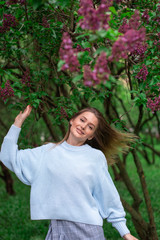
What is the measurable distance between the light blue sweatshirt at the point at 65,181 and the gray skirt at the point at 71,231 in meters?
0.05

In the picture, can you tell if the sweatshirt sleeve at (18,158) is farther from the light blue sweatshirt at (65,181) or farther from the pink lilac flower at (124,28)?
the pink lilac flower at (124,28)

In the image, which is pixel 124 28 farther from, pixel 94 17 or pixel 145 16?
pixel 145 16

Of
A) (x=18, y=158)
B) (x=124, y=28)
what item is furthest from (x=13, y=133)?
(x=124, y=28)

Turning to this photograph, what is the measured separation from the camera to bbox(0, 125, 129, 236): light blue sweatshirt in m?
2.20

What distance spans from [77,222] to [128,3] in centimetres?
232

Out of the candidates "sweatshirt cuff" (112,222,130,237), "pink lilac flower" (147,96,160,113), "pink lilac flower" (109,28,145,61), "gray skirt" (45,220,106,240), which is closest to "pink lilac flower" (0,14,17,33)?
"pink lilac flower" (147,96,160,113)

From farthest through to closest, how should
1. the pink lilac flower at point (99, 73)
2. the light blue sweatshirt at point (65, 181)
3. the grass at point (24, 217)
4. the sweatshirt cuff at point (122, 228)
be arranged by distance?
1. the grass at point (24, 217)
2. the sweatshirt cuff at point (122, 228)
3. the light blue sweatshirt at point (65, 181)
4. the pink lilac flower at point (99, 73)

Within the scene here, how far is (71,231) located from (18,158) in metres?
0.68

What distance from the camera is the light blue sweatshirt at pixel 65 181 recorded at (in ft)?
7.22

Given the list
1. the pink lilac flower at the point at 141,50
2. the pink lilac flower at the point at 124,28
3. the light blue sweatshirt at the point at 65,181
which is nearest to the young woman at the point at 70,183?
the light blue sweatshirt at the point at 65,181

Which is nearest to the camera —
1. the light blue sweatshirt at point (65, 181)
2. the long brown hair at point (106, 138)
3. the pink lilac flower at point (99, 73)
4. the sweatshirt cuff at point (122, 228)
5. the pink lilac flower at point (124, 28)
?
the pink lilac flower at point (99, 73)

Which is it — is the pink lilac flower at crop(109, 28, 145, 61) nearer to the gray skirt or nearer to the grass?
the gray skirt

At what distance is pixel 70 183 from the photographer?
86.6 inches

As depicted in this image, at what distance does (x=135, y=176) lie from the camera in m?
8.66
